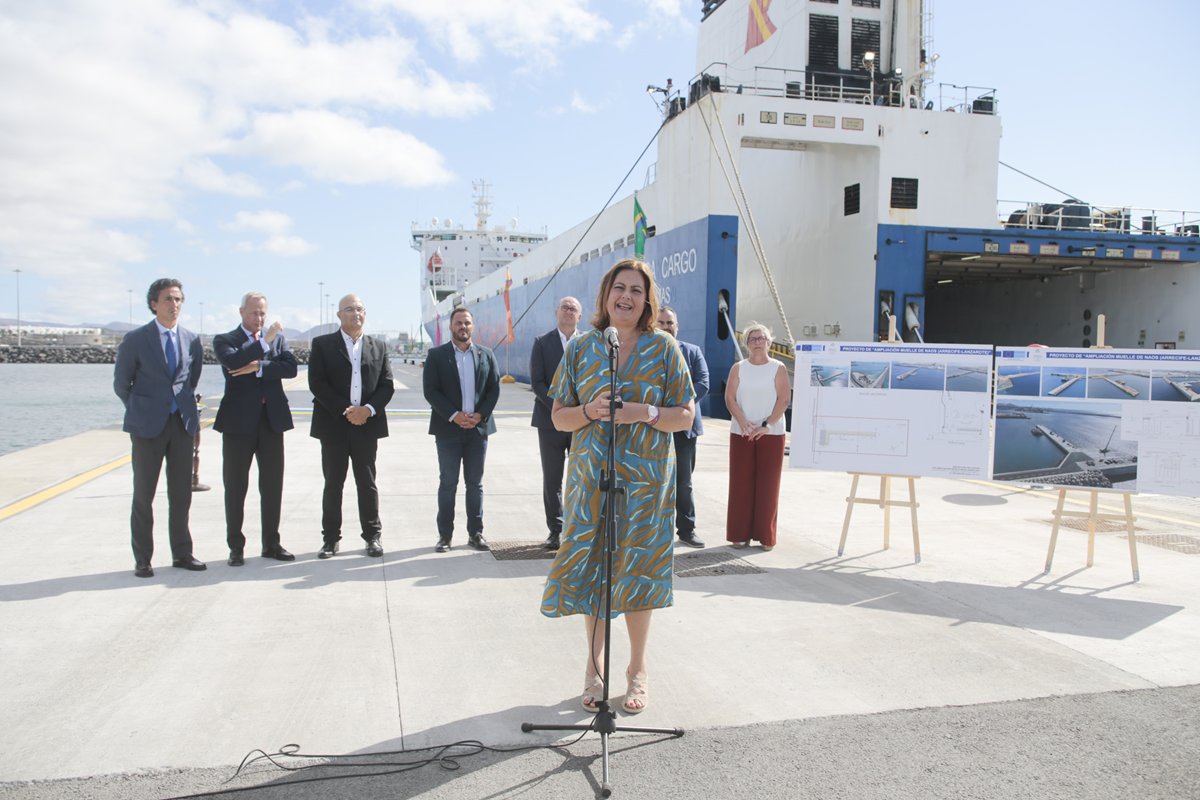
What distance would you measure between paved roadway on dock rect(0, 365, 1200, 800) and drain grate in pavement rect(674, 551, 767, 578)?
0.09 meters

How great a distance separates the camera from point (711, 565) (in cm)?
484

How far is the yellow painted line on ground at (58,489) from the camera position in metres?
5.86

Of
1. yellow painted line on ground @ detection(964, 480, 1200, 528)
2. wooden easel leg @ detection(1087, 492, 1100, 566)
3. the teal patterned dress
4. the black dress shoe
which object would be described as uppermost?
the teal patterned dress

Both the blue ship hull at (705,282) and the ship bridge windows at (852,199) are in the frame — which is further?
the ship bridge windows at (852,199)

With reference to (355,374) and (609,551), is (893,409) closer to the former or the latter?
(609,551)

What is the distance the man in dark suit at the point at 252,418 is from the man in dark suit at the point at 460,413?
93 cm

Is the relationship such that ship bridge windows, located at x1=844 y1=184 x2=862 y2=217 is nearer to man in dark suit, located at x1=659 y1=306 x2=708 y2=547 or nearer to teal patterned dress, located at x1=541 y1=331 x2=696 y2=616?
man in dark suit, located at x1=659 y1=306 x2=708 y2=547

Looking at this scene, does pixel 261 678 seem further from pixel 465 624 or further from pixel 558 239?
pixel 558 239

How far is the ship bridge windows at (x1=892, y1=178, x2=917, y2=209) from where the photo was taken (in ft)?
51.4

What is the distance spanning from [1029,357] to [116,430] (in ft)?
39.3

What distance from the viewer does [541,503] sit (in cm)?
671

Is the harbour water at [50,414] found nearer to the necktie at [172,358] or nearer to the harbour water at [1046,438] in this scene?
the necktie at [172,358]

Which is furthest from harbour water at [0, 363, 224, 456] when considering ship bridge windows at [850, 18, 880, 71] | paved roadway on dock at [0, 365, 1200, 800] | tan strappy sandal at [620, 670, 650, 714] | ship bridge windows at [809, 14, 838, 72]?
ship bridge windows at [850, 18, 880, 71]

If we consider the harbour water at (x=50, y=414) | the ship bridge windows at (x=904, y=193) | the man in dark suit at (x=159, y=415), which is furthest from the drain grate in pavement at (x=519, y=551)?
the ship bridge windows at (x=904, y=193)
